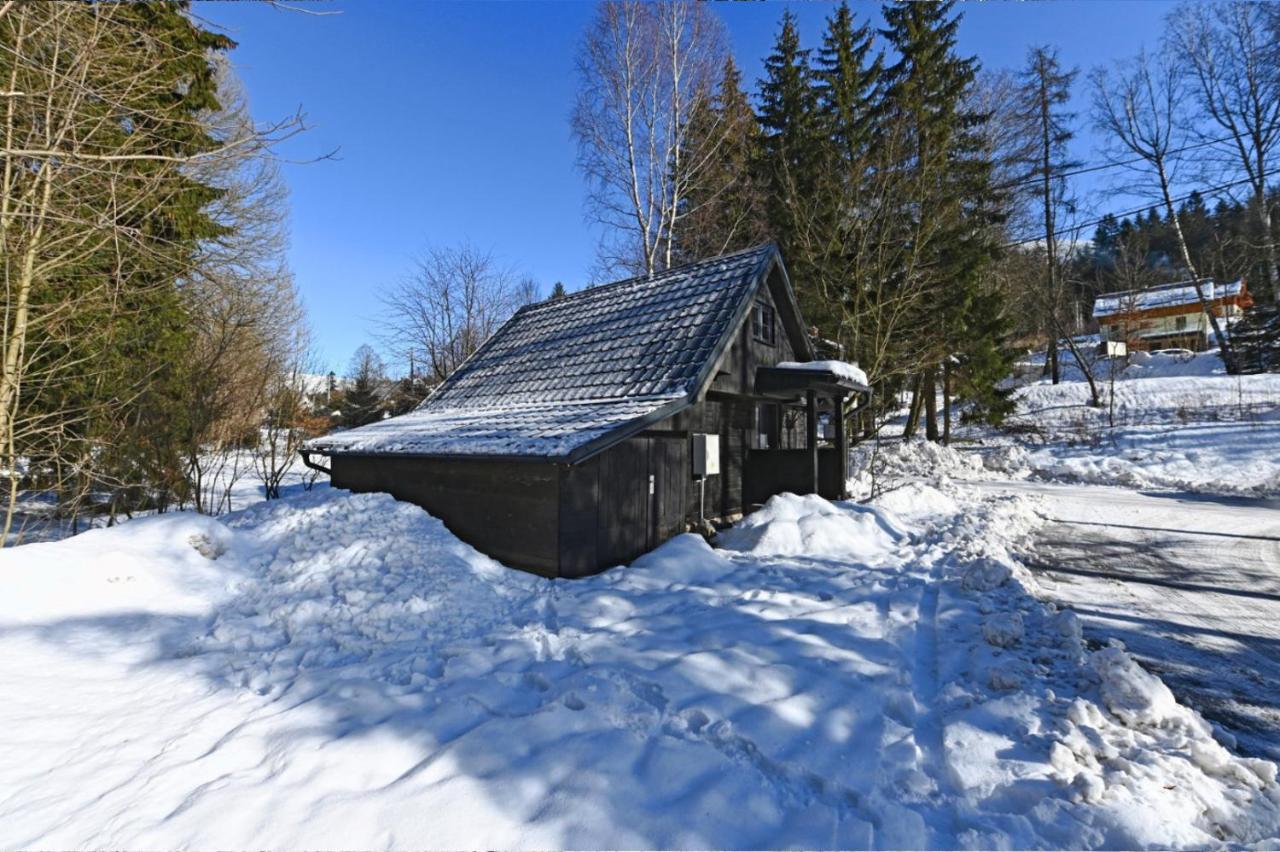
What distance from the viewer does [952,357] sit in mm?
20156

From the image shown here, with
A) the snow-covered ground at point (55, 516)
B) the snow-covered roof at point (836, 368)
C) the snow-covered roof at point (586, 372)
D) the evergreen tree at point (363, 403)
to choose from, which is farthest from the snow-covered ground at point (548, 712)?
the evergreen tree at point (363, 403)

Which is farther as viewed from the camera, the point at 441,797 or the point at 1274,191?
the point at 1274,191

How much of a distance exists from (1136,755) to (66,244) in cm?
1111

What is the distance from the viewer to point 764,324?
11953 millimetres

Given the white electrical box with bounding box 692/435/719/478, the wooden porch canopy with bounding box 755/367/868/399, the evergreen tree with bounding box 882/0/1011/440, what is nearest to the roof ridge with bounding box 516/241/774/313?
the wooden porch canopy with bounding box 755/367/868/399

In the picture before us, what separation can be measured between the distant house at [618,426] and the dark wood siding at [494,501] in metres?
0.02

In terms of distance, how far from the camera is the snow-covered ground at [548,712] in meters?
2.70

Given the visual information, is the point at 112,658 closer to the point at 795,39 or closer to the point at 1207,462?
the point at 1207,462

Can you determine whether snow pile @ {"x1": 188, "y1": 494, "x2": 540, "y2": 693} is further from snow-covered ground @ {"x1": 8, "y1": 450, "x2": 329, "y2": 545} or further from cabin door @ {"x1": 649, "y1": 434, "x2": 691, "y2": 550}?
snow-covered ground @ {"x1": 8, "y1": 450, "x2": 329, "y2": 545}

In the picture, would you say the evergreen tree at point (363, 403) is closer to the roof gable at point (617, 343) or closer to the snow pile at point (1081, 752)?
the roof gable at point (617, 343)

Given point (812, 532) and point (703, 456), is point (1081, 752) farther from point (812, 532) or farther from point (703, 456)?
point (703, 456)

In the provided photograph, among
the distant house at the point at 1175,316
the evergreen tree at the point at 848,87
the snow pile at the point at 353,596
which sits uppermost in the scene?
the evergreen tree at the point at 848,87

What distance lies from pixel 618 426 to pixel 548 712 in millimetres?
3757

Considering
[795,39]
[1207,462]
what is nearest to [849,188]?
[795,39]
